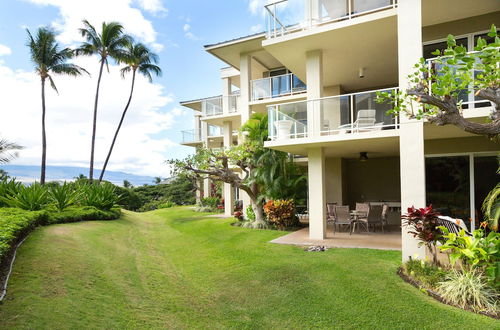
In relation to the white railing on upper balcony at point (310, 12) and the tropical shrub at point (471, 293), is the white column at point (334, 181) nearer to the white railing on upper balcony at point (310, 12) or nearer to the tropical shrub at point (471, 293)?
the white railing on upper balcony at point (310, 12)

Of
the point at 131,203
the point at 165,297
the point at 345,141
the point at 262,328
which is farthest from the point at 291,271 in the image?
the point at 131,203

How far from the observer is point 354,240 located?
35.4 feet

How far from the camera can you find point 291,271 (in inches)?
304

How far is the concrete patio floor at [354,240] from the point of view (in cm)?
981

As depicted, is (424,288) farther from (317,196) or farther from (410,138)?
(317,196)

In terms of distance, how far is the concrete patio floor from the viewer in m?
9.81

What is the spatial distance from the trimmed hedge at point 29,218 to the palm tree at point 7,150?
319 centimetres

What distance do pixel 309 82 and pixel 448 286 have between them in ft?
24.7

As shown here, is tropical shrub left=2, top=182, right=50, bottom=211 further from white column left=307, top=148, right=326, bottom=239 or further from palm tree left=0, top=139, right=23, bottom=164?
white column left=307, top=148, right=326, bottom=239

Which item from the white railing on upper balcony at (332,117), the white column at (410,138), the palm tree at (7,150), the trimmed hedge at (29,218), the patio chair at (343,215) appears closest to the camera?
the trimmed hedge at (29,218)

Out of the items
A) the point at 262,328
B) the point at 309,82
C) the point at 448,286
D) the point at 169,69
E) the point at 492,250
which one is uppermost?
the point at 169,69

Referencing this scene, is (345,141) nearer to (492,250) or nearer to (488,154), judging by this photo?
(488,154)

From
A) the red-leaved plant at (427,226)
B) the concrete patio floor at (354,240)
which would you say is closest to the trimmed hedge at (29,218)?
the concrete patio floor at (354,240)

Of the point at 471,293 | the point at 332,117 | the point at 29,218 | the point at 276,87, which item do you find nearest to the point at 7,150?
the point at 29,218
